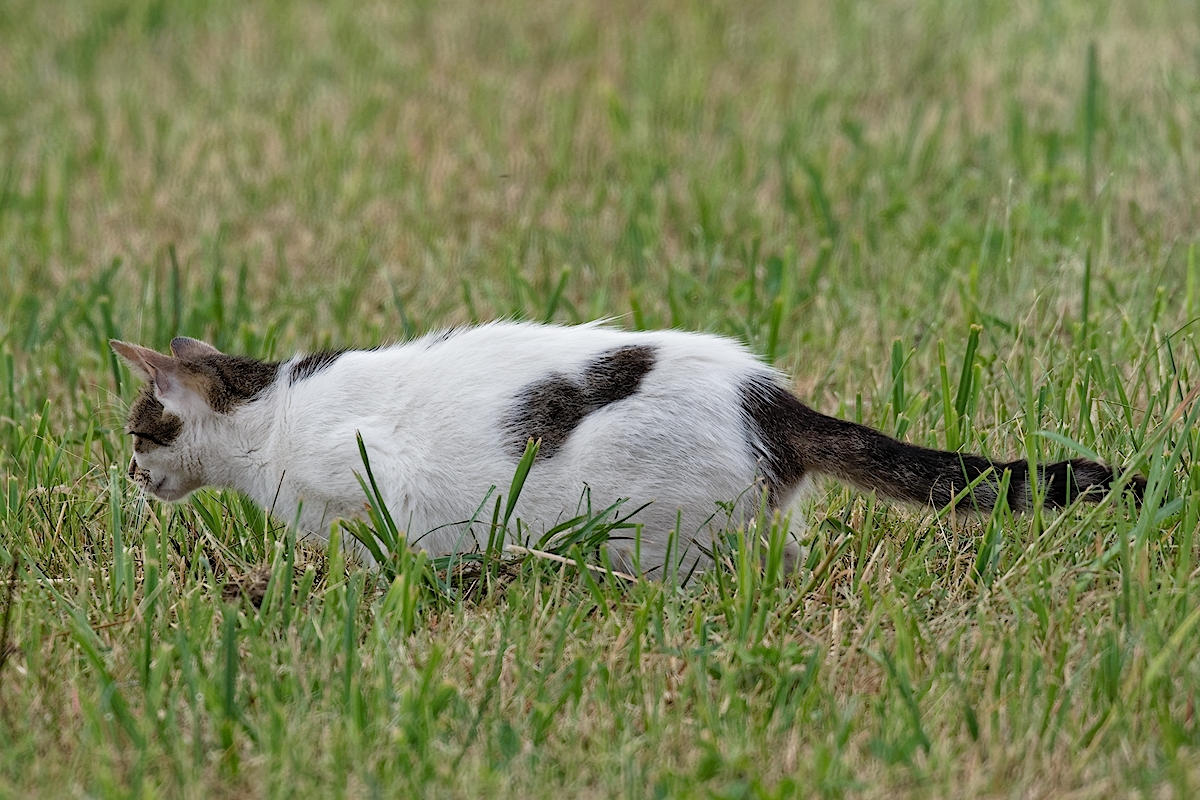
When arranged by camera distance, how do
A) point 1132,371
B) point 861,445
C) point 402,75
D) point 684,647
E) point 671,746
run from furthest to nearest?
point 402,75
point 1132,371
point 861,445
point 684,647
point 671,746

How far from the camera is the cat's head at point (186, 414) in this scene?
356 cm

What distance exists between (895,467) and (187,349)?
70.7 inches

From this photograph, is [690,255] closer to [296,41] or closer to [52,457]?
[52,457]

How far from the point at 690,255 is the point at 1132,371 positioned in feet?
6.33

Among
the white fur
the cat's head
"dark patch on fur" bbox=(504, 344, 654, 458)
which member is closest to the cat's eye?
the cat's head

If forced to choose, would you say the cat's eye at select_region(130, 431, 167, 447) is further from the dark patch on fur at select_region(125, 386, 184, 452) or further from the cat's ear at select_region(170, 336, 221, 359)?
the cat's ear at select_region(170, 336, 221, 359)

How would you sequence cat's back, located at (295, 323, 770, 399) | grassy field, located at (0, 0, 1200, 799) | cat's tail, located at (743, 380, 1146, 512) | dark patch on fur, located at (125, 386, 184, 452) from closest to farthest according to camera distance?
grassy field, located at (0, 0, 1200, 799) < cat's tail, located at (743, 380, 1146, 512) < cat's back, located at (295, 323, 770, 399) < dark patch on fur, located at (125, 386, 184, 452)

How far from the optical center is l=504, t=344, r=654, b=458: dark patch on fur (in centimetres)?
318

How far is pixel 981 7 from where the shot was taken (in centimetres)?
792

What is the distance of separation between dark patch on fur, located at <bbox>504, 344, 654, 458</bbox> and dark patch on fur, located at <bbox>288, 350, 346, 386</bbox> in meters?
0.58

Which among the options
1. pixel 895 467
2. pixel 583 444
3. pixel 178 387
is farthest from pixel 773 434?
pixel 178 387

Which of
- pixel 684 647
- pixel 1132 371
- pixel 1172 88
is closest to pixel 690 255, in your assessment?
pixel 1132 371

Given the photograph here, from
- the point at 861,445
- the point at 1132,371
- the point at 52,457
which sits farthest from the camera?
the point at 1132,371

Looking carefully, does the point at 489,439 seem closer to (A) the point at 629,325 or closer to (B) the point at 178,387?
(B) the point at 178,387
